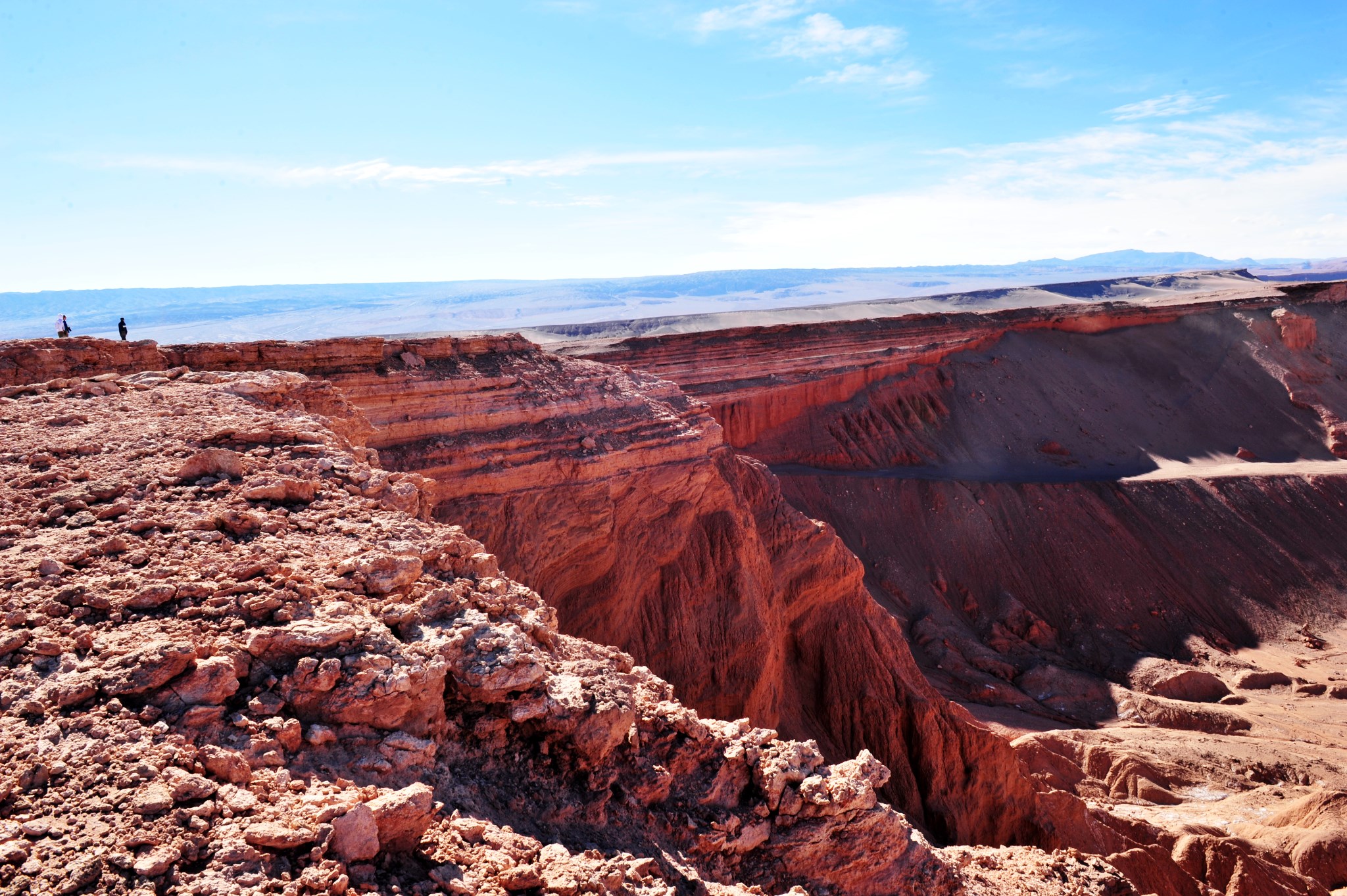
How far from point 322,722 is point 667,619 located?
1052 cm

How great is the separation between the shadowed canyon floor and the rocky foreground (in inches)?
1.0

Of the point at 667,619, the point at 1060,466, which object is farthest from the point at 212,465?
the point at 1060,466

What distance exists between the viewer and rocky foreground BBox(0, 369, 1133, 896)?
3.92 meters

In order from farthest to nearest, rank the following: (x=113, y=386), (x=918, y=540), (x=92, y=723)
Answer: (x=918, y=540) < (x=113, y=386) < (x=92, y=723)

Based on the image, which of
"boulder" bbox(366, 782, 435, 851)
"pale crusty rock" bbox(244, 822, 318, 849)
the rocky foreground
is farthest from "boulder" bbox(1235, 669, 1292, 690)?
"pale crusty rock" bbox(244, 822, 318, 849)

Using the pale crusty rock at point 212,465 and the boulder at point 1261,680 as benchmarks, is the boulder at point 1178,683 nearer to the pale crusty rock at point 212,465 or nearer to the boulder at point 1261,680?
the boulder at point 1261,680

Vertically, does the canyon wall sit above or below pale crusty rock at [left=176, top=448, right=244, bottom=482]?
below

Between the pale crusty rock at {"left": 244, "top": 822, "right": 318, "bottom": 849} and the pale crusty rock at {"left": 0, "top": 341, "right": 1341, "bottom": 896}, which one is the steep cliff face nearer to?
the pale crusty rock at {"left": 0, "top": 341, "right": 1341, "bottom": 896}

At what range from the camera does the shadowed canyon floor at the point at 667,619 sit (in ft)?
14.7

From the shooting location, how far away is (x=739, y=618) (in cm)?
1538

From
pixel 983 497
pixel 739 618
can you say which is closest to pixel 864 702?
pixel 739 618

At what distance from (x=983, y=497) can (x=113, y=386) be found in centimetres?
2763

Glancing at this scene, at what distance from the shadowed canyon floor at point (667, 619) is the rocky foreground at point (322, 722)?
0.03 m

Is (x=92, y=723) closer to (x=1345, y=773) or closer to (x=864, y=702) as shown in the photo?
(x=864, y=702)
